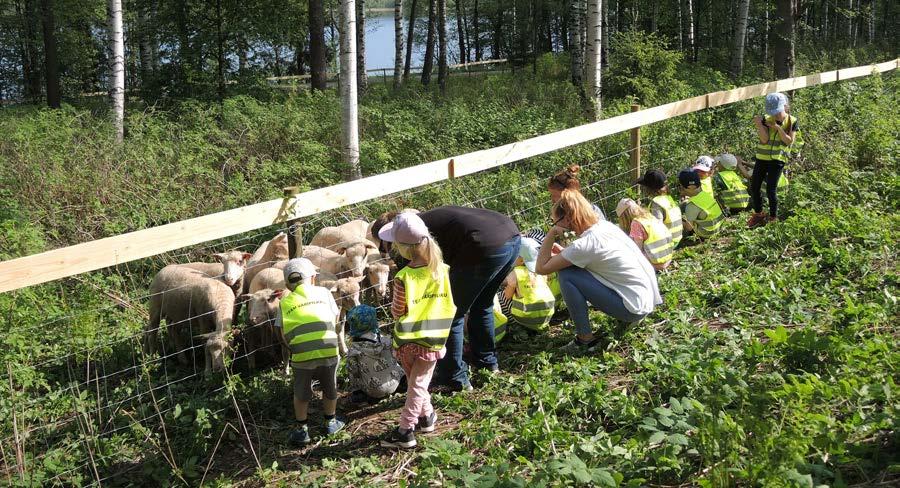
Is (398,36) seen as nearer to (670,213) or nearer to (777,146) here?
(777,146)

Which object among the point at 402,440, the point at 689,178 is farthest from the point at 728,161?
the point at 402,440

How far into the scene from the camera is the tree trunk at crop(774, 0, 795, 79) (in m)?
16.9

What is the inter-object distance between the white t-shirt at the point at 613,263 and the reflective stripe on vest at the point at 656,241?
3.75 feet

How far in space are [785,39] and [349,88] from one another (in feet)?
35.3

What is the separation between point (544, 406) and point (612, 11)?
39.1 meters

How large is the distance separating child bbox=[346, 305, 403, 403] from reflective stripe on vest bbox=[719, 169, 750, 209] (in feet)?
17.9

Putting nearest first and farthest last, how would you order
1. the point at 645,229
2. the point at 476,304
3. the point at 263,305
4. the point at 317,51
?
1. the point at 476,304
2. the point at 263,305
3. the point at 645,229
4. the point at 317,51

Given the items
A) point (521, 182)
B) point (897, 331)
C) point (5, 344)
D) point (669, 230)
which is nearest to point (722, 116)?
point (521, 182)

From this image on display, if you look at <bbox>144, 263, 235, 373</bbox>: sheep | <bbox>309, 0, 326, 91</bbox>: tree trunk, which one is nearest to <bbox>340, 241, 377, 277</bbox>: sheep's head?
<bbox>144, 263, 235, 373</bbox>: sheep

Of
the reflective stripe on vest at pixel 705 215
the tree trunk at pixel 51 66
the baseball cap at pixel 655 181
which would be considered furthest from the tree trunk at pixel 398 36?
the baseball cap at pixel 655 181

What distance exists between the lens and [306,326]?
5.11 m

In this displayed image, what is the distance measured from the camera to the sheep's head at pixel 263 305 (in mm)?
6309

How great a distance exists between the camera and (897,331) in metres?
5.23

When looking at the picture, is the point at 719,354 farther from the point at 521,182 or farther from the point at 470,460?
the point at 521,182
